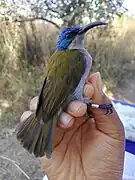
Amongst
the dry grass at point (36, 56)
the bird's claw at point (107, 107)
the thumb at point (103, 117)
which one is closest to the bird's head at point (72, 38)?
the thumb at point (103, 117)

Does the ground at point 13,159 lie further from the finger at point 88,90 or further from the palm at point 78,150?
the finger at point 88,90

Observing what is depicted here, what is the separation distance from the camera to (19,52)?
5680 millimetres

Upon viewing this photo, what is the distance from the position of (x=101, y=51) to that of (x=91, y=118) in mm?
4641

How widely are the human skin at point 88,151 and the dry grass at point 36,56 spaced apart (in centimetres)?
357

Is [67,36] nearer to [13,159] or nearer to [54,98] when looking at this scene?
[54,98]

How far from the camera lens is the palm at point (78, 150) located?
136cm

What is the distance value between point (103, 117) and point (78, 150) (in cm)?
20

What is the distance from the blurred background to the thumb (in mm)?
3711

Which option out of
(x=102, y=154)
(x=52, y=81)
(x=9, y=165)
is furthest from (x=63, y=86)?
(x=9, y=165)

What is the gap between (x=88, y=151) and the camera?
137 cm

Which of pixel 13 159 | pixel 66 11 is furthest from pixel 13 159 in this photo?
pixel 66 11

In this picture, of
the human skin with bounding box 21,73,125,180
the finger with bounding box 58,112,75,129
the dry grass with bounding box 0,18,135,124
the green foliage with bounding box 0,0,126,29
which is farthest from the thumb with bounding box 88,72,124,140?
the green foliage with bounding box 0,0,126,29

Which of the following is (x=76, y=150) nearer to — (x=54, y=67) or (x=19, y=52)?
(x=54, y=67)

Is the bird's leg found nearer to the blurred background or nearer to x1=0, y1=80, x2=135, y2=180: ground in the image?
x1=0, y1=80, x2=135, y2=180: ground
